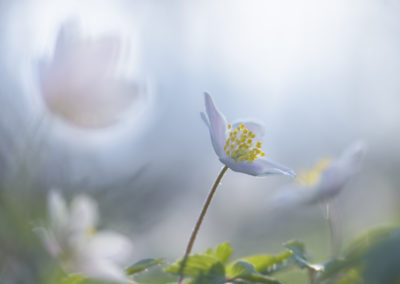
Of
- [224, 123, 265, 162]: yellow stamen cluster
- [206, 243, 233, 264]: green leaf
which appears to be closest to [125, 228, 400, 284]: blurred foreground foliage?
[206, 243, 233, 264]: green leaf

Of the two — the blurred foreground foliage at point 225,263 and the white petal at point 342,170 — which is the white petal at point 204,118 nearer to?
the blurred foreground foliage at point 225,263

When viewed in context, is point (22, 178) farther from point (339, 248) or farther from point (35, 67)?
point (339, 248)

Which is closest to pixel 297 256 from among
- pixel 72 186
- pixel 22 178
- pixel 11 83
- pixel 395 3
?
pixel 22 178

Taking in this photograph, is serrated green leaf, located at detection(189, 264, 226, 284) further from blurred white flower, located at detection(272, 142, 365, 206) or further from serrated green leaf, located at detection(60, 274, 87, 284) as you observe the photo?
blurred white flower, located at detection(272, 142, 365, 206)

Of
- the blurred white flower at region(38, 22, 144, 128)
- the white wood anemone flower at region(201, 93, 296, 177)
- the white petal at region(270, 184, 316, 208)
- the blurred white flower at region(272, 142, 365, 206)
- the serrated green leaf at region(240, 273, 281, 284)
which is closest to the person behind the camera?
the serrated green leaf at region(240, 273, 281, 284)

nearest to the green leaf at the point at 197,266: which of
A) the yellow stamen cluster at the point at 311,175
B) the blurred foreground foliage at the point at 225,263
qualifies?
the blurred foreground foliage at the point at 225,263
